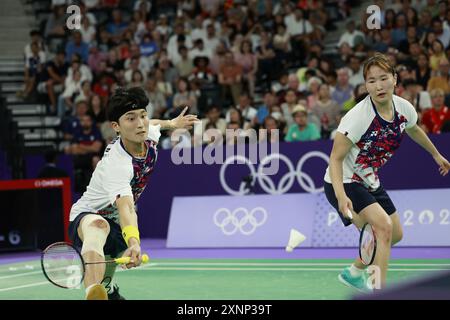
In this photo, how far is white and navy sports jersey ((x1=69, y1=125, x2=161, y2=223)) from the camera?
6.66 metres

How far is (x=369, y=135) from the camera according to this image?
740cm

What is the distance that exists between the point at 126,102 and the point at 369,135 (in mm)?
1937

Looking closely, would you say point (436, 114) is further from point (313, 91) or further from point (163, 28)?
point (163, 28)

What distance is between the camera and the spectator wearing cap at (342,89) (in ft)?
49.5

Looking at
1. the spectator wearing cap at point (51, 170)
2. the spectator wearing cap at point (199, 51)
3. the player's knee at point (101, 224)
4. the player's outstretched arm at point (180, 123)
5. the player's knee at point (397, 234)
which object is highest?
the spectator wearing cap at point (199, 51)

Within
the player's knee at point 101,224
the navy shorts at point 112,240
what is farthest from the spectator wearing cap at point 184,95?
the player's knee at point 101,224

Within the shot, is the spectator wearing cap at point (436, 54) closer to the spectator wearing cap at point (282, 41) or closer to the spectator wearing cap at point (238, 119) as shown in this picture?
the spectator wearing cap at point (238, 119)

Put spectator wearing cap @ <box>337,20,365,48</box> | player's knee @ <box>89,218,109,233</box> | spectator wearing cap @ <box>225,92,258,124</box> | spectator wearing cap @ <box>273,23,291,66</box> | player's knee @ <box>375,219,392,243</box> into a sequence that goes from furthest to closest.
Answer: spectator wearing cap @ <box>273,23,291,66</box>
spectator wearing cap @ <box>337,20,365,48</box>
spectator wearing cap @ <box>225,92,258,124</box>
player's knee @ <box>375,219,392,243</box>
player's knee @ <box>89,218,109,233</box>

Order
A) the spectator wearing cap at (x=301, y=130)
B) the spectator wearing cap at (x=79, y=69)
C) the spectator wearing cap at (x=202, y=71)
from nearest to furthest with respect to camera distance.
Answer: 1. the spectator wearing cap at (x=301, y=130)
2. the spectator wearing cap at (x=202, y=71)
3. the spectator wearing cap at (x=79, y=69)

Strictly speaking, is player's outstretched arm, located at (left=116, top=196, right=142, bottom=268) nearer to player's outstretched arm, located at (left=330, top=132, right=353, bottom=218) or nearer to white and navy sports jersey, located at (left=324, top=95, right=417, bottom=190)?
player's outstretched arm, located at (left=330, top=132, right=353, bottom=218)

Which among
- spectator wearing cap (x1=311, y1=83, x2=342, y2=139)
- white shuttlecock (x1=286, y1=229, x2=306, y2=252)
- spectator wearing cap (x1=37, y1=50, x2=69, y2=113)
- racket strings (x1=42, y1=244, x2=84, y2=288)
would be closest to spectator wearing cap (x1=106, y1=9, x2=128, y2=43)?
spectator wearing cap (x1=37, y1=50, x2=69, y2=113)

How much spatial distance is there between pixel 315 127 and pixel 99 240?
7.97m

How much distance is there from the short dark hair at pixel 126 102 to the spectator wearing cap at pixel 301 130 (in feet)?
23.9

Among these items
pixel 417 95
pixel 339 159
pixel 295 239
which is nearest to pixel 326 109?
pixel 417 95
